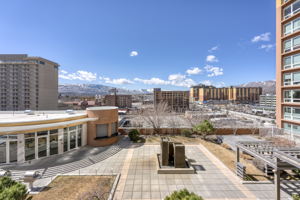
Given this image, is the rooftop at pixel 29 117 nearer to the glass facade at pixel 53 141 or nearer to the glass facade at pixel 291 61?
the glass facade at pixel 53 141

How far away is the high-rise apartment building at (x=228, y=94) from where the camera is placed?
102 meters

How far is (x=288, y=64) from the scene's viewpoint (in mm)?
18438

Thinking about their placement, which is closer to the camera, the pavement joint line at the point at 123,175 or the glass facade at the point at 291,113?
the pavement joint line at the point at 123,175

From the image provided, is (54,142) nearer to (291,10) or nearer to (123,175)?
(123,175)

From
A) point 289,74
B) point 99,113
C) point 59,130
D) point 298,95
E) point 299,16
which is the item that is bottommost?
point 59,130

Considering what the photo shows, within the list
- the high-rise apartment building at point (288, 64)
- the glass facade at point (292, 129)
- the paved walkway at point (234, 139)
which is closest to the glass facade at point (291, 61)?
the high-rise apartment building at point (288, 64)

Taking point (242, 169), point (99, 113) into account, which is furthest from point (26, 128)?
point (242, 169)

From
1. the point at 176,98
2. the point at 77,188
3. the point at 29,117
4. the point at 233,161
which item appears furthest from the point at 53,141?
the point at 176,98

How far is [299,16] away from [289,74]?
25.2 feet

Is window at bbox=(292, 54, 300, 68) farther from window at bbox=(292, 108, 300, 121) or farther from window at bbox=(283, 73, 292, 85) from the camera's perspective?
window at bbox=(292, 108, 300, 121)

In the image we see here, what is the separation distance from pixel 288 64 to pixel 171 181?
2352 cm

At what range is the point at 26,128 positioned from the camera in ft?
38.8

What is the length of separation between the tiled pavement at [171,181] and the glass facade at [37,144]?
4391mm

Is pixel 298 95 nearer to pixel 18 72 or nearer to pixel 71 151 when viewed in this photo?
pixel 71 151
